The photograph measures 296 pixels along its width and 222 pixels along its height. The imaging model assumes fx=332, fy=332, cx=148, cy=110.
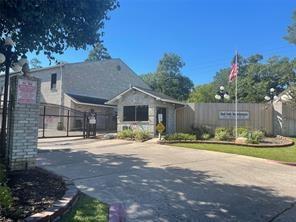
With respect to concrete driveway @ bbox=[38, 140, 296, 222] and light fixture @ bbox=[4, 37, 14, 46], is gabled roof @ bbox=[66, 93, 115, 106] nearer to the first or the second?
concrete driveway @ bbox=[38, 140, 296, 222]

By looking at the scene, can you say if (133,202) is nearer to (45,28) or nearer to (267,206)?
(267,206)

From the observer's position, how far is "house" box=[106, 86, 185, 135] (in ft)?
71.0

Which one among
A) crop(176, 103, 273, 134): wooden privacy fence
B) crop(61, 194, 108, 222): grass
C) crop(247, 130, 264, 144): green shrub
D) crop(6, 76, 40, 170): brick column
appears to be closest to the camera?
crop(61, 194, 108, 222): grass

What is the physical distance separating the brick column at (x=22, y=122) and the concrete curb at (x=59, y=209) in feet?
7.27

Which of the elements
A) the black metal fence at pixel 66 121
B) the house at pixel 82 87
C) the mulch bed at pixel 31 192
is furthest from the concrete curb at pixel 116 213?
the house at pixel 82 87

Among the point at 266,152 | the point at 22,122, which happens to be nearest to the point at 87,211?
the point at 22,122

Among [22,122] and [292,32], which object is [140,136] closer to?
[22,122]

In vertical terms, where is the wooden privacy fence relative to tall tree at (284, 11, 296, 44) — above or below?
below

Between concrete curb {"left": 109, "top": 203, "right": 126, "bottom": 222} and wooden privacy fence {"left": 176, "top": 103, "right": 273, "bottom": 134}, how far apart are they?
16780 millimetres

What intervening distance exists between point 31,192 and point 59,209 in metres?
1.13

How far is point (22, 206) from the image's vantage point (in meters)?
5.14

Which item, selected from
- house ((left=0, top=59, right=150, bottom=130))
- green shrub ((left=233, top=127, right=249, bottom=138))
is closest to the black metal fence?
house ((left=0, top=59, right=150, bottom=130))

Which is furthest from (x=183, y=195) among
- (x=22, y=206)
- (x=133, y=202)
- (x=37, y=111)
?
(x=37, y=111)

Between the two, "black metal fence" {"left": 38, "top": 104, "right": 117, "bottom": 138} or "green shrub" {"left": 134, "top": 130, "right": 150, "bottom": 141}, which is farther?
"black metal fence" {"left": 38, "top": 104, "right": 117, "bottom": 138}
